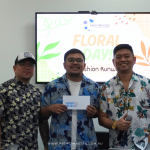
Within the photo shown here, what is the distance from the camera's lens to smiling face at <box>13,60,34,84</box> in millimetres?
1646

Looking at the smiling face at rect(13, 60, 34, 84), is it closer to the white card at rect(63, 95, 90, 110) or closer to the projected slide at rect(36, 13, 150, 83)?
the white card at rect(63, 95, 90, 110)

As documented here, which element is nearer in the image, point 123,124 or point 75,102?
point 123,124

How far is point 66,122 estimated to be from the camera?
155 cm

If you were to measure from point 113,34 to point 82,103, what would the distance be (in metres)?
1.56

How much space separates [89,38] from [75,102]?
1448mm

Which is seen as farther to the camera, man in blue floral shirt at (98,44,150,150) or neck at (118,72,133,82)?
neck at (118,72,133,82)

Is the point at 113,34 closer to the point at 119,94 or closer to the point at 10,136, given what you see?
the point at 119,94

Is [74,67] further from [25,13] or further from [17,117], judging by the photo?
[25,13]

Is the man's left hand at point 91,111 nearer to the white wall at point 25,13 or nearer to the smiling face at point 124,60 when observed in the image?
the smiling face at point 124,60

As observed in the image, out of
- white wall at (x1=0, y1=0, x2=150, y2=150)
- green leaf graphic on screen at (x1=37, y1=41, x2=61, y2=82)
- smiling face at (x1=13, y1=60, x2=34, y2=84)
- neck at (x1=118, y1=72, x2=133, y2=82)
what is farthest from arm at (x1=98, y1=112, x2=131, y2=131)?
white wall at (x1=0, y1=0, x2=150, y2=150)

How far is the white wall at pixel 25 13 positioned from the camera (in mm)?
2824

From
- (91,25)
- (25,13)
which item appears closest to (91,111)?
(91,25)

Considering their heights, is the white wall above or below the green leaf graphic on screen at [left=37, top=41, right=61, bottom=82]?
above

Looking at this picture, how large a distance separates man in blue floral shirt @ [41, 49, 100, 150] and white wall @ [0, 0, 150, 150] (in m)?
1.41
